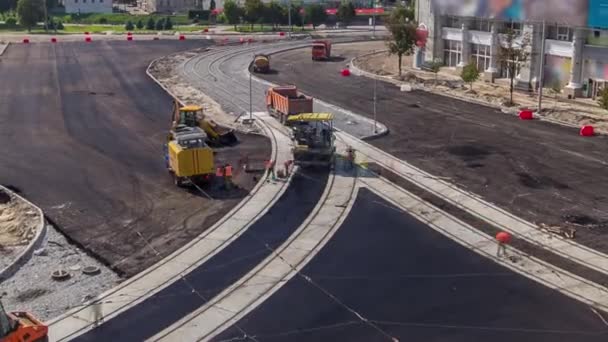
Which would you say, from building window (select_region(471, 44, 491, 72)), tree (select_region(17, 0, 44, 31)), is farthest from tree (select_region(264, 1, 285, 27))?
building window (select_region(471, 44, 491, 72))

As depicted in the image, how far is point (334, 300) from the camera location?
840 inches

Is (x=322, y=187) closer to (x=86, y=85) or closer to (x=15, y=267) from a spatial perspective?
(x=15, y=267)

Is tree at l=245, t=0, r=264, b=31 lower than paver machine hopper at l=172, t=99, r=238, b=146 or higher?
higher

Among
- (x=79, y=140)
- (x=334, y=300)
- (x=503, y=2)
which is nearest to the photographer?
(x=334, y=300)

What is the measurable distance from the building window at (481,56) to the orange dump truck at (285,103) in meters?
24.9

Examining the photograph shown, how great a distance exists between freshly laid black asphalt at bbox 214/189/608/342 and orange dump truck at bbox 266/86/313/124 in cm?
1856

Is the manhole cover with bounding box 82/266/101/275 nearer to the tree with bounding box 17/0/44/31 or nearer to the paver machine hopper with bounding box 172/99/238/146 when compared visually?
the paver machine hopper with bounding box 172/99/238/146

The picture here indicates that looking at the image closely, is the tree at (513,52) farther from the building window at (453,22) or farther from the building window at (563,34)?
the building window at (453,22)

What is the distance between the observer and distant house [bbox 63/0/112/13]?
164 metres

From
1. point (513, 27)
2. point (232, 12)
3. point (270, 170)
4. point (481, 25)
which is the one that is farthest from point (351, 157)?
point (232, 12)

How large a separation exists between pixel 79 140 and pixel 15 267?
1833cm

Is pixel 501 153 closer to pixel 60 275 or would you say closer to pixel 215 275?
pixel 215 275

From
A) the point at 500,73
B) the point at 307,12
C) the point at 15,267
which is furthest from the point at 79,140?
the point at 307,12

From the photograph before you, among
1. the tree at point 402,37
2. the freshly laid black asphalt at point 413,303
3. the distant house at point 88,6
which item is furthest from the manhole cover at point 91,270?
the distant house at point 88,6
